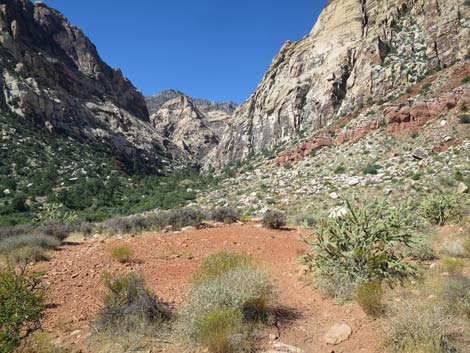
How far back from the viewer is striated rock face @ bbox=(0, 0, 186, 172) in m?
48.6

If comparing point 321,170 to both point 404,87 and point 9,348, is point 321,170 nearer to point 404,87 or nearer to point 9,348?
point 404,87

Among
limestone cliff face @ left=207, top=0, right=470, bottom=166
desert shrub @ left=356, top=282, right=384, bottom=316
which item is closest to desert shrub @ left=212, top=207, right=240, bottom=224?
desert shrub @ left=356, top=282, right=384, bottom=316

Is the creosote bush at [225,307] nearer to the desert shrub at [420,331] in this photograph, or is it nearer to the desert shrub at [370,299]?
the desert shrub at [370,299]

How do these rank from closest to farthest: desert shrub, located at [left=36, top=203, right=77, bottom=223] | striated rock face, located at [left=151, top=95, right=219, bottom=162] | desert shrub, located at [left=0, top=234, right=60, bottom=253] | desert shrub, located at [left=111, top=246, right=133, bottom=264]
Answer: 1. desert shrub, located at [left=111, top=246, right=133, bottom=264]
2. desert shrub, located at [left=0, top=234, right=60, bottom=253]
3. desert shrub, located at [left=36, top=203, right=77, bottom=223]
4. striated rock face, located at [left=151, top=95, right=219, bottom=162]

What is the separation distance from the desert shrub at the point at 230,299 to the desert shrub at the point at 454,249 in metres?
4.36

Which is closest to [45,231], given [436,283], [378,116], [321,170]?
[436,283]

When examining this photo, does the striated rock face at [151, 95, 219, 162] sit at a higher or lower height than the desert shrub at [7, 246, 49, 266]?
higher

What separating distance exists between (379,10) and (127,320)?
180ft

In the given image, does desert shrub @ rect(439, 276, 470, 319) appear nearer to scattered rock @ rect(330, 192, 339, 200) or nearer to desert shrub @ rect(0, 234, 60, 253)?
desert shrub @ rect(0, 234, 60, 253)

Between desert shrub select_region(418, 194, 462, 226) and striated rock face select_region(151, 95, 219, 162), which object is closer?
desert shrub select_region(418, 194, 462, 226)

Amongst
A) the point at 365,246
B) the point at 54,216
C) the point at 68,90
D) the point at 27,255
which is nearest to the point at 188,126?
the point at 68,90

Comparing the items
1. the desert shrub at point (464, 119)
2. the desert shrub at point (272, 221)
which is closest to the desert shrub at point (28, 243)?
the desert shrub at point (272, 221)

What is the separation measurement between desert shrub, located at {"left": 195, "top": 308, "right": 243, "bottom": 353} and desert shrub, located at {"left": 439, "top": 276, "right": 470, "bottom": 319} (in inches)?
108

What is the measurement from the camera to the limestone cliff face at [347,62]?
118 feet
